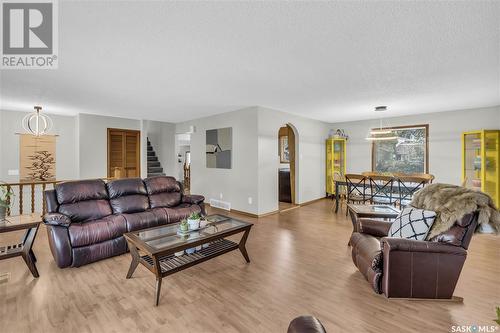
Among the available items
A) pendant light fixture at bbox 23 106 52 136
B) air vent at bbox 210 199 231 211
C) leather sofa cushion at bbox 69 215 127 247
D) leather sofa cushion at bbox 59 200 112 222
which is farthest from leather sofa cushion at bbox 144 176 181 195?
pendant light fixture at bbox 23 106 52 136

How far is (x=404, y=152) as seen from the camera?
20.3ft

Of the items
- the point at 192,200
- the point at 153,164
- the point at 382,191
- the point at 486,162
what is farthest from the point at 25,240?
the point at 486,162

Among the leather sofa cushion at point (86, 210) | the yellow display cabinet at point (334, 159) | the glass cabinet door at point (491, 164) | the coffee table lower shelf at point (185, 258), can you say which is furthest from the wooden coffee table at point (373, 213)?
the yellow display cabinet at point (334, 159)

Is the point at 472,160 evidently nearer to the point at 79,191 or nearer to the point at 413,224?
the point at 413,224

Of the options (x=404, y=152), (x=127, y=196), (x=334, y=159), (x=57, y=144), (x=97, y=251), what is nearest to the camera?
(x=97, y=251)

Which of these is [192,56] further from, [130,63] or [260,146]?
[260,146]

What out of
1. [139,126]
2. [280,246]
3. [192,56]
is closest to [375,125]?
[280,246]

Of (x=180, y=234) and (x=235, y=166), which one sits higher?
(x=235, y=166)

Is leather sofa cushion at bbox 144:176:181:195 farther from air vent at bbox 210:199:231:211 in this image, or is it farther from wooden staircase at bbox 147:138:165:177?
wooden staircase at bbox 147:138:165:177

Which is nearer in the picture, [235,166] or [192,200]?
[192,200]

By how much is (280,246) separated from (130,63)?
3127 millimetres

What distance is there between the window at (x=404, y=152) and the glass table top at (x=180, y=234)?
534 centimetres

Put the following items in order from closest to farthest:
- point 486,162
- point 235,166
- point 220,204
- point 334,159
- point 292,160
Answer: point 486,162 → point 235,166 → point 220,204 → point 292,160 → point 334,159

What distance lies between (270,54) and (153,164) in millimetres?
6738
